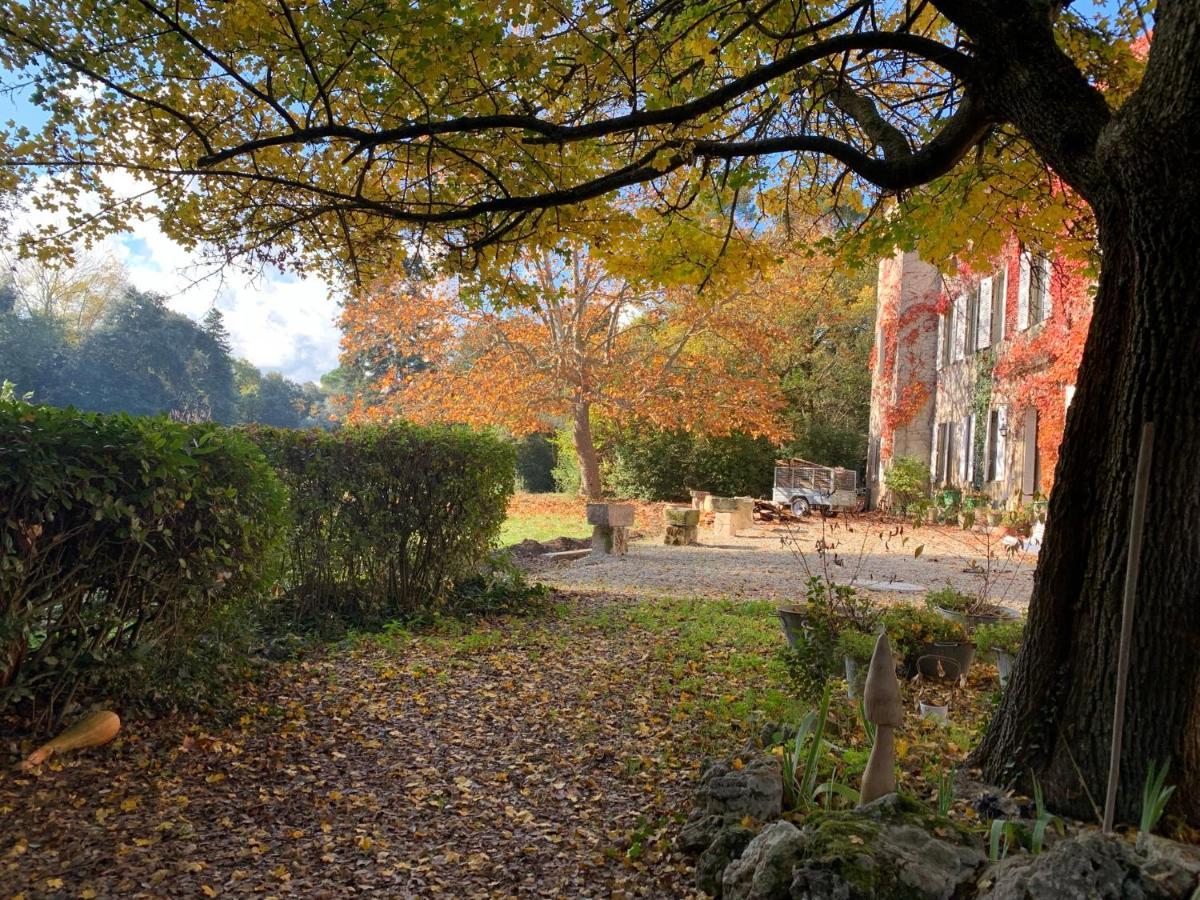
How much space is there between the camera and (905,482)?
18.7 metres

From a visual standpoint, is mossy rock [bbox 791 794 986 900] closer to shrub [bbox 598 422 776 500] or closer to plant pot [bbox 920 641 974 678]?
plant pot [bbox 920 641 974 678]

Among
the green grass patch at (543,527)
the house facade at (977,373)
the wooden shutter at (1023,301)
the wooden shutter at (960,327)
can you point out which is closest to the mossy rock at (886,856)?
the house facade at (977,373)

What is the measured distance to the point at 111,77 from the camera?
4.01 metres

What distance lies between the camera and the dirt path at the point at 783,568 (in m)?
9.00

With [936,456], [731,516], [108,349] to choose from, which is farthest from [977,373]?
[108,349]

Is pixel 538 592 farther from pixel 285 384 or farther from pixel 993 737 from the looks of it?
pixel 285 384

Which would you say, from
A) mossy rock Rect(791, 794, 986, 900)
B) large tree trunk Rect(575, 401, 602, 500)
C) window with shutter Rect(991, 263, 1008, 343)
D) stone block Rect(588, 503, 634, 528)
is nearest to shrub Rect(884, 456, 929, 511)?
window with shutter Rect(991, 263, 1008, 343)

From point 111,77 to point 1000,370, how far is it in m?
15.5

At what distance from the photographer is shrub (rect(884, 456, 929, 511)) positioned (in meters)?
18.7

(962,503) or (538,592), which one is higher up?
(962,503)


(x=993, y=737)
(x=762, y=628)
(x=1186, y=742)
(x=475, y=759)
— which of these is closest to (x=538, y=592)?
(x=762, y=628)

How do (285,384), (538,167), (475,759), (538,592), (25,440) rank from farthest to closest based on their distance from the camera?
(285,384)
(538,592)
(538,167)
(475,759)
(25,440)

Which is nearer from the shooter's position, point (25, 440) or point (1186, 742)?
point (1186, 742)

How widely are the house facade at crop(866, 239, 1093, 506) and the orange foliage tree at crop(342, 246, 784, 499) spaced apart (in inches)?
145
